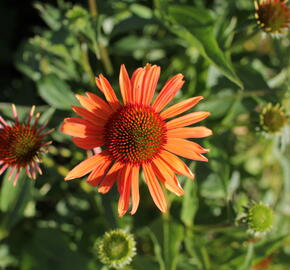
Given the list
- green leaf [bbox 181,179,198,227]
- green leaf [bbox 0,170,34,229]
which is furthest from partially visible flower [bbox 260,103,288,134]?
green leaf [bbox 0,170,34,229]

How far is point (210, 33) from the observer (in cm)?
182

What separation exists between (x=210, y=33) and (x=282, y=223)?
170cm

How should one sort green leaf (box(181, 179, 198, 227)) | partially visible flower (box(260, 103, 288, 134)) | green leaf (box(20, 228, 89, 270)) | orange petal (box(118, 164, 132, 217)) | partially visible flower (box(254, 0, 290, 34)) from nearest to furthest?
1. orange petal (box(118, 164, 132, 217))
2. partially visible flower (box(254, 0, 290, 34))
3. partially visible flower (box(260, 103, 288, 134))
4. green leaf (box(181, 179, 198, 227))
5. green leaf (box(20, 228, 89, 270))

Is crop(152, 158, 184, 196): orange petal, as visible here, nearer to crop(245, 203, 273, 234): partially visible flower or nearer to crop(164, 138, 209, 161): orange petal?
crop(164, 138, 209, 161): orange petal

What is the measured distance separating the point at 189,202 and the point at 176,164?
598 mm

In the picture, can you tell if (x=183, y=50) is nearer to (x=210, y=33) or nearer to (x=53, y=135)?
(x=210, y=33)

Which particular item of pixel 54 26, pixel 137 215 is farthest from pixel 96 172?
pixel 54 26

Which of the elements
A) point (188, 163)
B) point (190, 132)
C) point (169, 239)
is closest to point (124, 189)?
point (190, 132)

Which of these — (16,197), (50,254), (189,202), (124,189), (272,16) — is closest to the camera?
(124,189)

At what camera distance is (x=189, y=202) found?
2104 millimetres

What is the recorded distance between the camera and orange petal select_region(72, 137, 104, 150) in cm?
158

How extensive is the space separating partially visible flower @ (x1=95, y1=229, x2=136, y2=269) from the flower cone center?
584 millimetres

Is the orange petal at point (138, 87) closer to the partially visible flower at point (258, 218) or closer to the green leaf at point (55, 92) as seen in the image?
Result: the green leaf at point (55, 92)

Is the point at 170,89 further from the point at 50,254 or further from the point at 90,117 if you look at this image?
the point at 50,254
